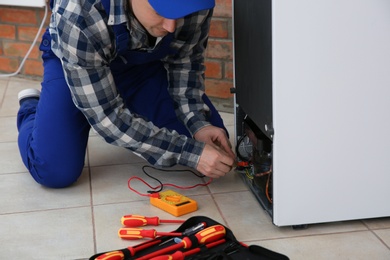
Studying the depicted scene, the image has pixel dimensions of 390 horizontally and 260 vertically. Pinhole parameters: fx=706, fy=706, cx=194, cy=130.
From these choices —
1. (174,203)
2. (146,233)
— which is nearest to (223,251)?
(146,233)

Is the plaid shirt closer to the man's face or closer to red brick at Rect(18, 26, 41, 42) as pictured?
the man's face

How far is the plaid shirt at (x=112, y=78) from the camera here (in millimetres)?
1778

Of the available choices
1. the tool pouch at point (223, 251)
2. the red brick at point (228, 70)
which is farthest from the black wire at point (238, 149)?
the red brick at point (228, 70)

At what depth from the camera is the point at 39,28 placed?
334cm

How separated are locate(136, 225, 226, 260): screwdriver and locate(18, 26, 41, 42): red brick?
1.93m

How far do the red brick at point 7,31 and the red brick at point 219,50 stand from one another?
1106 millimetres

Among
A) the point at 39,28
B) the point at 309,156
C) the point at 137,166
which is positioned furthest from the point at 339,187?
the point at 39,28

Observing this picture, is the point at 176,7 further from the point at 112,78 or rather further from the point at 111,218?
the point at 111,218

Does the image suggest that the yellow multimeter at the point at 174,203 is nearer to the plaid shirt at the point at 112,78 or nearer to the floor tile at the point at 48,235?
the plaid shirt at the point at 112,78

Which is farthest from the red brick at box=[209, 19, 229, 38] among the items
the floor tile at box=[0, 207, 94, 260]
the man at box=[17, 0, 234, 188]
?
the floor tile at box=[0, 207, 94, 260]

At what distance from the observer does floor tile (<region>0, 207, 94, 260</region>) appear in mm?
1750

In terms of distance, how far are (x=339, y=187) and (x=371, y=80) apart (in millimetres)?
283

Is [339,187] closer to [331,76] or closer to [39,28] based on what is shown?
[331,76]

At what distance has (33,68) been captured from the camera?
11.3 ft
